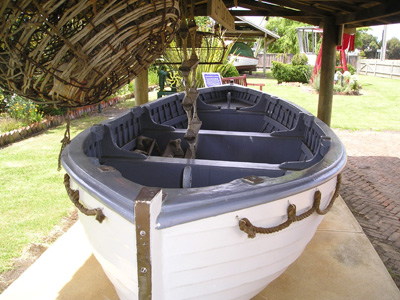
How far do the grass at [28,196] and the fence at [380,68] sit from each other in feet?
78.9

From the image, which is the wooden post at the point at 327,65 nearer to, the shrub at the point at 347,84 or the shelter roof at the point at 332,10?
the shelter roof at the point at 332,10

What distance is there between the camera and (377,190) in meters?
4.87

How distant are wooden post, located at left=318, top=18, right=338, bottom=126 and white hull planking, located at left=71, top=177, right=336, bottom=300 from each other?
4.07 meters

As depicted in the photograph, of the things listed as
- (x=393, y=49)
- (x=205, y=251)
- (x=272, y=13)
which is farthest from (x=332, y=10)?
(x=393, y=49)

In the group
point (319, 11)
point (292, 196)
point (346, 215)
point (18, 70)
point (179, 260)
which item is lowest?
point (346, 215)

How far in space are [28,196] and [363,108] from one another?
10568mm

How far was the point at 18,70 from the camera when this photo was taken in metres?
1.50

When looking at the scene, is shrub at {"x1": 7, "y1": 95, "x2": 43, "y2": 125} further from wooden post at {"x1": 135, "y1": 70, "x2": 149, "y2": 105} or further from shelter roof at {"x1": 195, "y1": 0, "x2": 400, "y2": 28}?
shelter roof at {"x1": 195, "y1": 0, "x2": 400, "y2": 28}

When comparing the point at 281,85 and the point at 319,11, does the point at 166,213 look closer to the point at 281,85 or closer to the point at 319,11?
the point at 319,11

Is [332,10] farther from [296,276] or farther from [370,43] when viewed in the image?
[370,43]

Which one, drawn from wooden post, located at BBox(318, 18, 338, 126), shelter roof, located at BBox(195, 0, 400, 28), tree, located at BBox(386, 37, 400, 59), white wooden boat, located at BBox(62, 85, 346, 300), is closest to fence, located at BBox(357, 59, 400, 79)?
shelter roof, located at BBox(195, 0, 400, 28)

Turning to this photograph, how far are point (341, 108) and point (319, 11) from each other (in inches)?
263

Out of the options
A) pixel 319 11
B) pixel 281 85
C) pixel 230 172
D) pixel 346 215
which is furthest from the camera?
pixel 281 85

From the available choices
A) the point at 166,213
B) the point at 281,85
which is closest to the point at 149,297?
the point at 166,213
